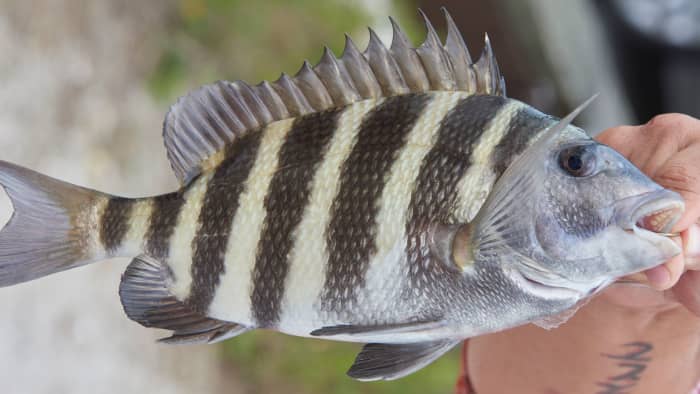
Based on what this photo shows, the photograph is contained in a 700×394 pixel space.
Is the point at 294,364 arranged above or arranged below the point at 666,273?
below

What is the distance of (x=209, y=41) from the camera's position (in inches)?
98.7

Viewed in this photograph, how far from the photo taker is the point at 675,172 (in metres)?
0.85

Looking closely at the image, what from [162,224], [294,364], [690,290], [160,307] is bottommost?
[294,364]

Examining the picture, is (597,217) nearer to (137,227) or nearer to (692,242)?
(692,242)

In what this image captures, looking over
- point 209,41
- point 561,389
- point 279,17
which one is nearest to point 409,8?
point 279,17

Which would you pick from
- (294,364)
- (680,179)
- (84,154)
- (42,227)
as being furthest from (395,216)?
(294,364)

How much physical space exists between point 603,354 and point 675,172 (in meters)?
0.38

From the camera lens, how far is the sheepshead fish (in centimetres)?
77

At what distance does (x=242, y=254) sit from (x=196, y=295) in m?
0.09

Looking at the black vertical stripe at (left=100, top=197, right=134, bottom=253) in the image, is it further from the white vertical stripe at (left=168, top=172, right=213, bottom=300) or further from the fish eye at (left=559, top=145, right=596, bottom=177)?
the fish eye at (left=559, top=145, right=596, bottom=177)

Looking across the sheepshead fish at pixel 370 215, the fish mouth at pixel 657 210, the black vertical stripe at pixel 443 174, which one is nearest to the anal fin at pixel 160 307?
the sheepshead fish at pixel 370 215

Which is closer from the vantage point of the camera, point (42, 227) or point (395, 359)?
point (395, 359)

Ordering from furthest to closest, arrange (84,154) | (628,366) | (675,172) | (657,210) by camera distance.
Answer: (84,154), (628,366), (675,172), (657,210)

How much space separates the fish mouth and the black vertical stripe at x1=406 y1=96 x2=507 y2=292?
184 millimetres
